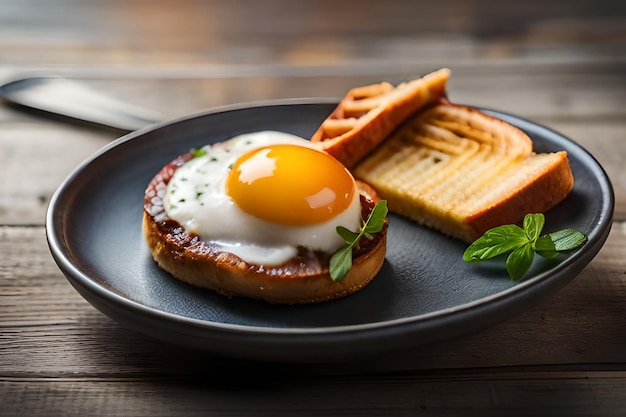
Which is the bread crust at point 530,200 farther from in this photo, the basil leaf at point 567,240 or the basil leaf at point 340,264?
the basil leaf at point 340,264

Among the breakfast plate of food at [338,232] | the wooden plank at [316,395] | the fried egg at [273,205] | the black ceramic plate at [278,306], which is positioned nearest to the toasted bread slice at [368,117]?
the breakfast plate of food at [338,232]

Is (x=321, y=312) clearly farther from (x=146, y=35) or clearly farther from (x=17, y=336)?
(x=146, y=35)

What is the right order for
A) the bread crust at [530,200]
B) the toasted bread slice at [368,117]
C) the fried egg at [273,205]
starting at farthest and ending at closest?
the toasted bread slice at [368,117]
the bread crust at [530,200]
the fried egg at [273,205]

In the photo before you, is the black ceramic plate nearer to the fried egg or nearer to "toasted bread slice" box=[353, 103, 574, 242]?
"toasted bread slice" box=[353, 103, 574, 242]

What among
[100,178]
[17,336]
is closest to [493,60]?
[100,178]

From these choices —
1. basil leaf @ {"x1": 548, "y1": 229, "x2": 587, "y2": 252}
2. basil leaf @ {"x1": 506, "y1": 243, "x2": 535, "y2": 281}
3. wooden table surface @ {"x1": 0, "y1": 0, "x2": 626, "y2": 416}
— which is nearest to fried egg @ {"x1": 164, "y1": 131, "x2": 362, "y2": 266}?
wooden table surface @ {"x1": 0, "y1": 0, "x2": 626, "y2": 416}

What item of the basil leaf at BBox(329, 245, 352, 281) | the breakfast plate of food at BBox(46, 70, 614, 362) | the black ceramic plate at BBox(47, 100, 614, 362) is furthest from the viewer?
the basil leaf at BBox(329, 245, 352, 281)

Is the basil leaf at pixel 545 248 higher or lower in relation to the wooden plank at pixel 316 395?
higher
